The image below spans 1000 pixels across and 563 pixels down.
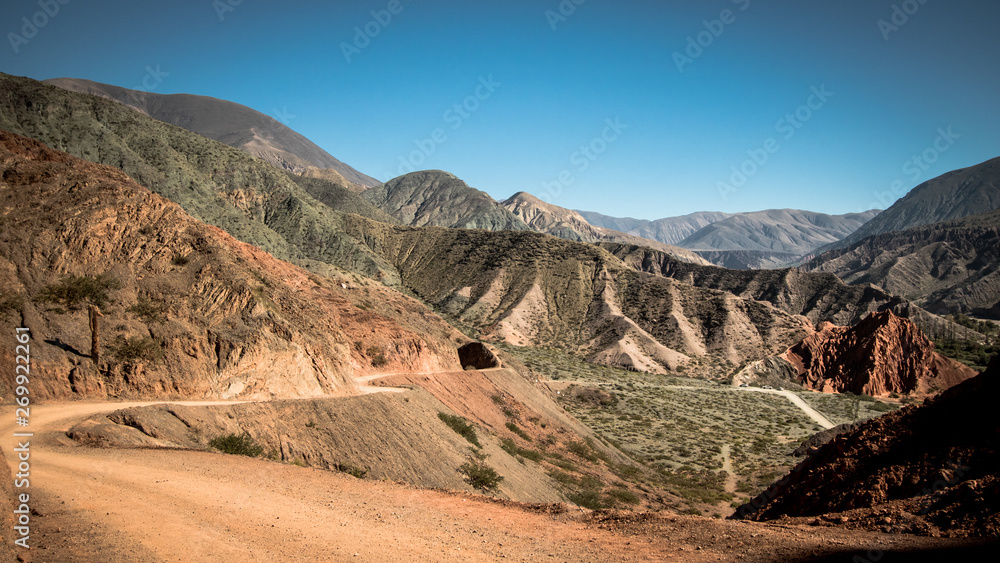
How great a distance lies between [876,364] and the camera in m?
62.1

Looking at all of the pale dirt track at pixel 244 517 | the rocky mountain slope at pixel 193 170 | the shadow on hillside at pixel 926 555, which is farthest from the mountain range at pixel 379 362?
the pale dirt track at pixel 244 517

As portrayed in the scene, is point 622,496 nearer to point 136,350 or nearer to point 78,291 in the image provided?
point 136,350

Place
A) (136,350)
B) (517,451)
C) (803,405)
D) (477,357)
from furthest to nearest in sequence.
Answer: (803,405), (477,357), (517,451), (136,350)

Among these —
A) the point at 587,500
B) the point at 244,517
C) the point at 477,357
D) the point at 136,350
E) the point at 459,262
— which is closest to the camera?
the point at 244,517

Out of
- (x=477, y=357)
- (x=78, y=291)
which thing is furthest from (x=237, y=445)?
(x=477, y=357)

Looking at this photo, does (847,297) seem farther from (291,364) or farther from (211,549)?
(211,549)

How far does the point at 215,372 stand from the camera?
61.3 feet

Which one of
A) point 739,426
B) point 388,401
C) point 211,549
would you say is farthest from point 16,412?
point 739,426

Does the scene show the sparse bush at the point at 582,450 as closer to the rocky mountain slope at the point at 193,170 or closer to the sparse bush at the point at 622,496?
the sparse bush at the point at 622,496

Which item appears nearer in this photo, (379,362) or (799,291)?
(379,362)

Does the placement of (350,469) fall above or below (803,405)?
above

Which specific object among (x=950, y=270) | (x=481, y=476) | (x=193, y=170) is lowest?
(x=481, y=476)

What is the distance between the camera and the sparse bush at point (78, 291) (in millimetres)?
17438

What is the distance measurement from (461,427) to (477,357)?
15.6m
